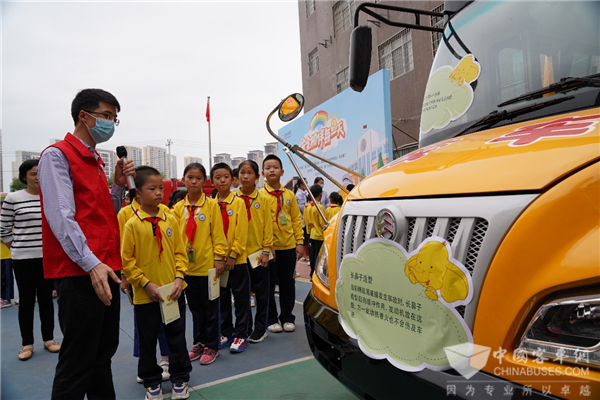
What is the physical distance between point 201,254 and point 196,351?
0.91 m

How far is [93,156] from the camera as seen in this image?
2.23 m

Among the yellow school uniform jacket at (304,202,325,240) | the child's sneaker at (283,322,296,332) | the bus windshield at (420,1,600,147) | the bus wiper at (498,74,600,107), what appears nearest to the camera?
the bus wiper at (498,74,600,107)

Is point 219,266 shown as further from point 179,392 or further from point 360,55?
point 360,55

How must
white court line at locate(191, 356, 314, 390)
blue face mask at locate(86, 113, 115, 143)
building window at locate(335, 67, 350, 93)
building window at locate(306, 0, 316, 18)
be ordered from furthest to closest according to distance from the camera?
building window at locate(306, 0, 316, 18)
building window at locate(335, 67, 350, 93)
white court line at locate(191, 356, 314, 390)
blue face mask at locate(86, 113, 115, 143)

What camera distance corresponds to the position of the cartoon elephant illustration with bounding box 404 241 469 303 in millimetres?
1276

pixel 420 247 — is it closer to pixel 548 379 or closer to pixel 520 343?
pixel 520 343

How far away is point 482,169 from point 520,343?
1.92 feet

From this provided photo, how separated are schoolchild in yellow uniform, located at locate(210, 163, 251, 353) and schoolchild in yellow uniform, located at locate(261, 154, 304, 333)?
1.62 ft

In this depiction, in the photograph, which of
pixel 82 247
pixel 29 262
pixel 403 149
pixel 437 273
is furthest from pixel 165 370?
pixel 403 149

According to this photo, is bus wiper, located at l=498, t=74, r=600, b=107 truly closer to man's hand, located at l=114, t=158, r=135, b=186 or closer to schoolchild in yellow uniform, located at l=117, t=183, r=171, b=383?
man's hand, located at l=114, t=158, r=135, b=186

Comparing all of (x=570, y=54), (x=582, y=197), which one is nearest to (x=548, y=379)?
(x=582, y=197)

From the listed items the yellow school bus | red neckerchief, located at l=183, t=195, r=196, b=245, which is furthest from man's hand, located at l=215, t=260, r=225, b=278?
Result: the yellow school bus

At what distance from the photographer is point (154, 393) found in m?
2.76

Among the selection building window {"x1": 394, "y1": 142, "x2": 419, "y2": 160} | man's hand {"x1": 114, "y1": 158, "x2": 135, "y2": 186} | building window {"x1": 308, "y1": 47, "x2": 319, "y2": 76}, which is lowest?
man's hand {"x1": 114, "y1": 158, "x2": 135, "y2": 186}
